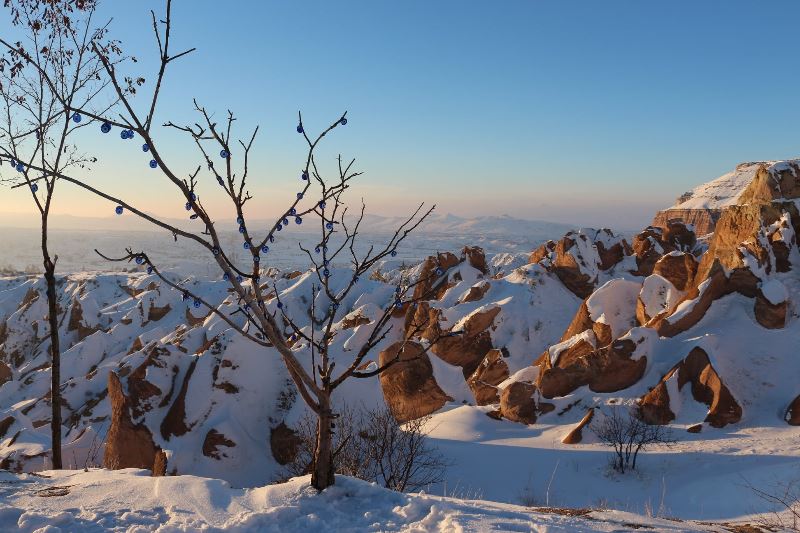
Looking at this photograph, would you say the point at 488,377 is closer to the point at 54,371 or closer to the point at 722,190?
the point at 54,371

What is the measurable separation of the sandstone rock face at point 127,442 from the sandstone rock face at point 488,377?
1812 cm

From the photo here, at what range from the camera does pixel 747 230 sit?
2733 centimetres

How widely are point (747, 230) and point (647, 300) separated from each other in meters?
6.37

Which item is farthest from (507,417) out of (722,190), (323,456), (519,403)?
(722,190)

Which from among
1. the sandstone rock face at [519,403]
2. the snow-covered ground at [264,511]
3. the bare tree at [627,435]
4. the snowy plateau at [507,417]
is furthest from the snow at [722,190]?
the snow-covered ground at [264,511]

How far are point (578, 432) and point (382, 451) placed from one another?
10.4 m

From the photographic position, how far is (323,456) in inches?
Answer: 209

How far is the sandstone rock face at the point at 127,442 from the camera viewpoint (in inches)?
771

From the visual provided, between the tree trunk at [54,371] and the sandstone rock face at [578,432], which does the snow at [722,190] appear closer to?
the sandstone rock face at [578,432]

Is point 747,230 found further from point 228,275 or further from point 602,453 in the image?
point 228,275

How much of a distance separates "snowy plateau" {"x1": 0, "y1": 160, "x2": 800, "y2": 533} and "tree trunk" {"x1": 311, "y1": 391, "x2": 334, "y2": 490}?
128 millimetres

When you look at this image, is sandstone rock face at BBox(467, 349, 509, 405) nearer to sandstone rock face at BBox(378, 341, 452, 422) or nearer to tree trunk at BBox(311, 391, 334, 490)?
sandstone rock face at BBox(378, 341, 452, 422)

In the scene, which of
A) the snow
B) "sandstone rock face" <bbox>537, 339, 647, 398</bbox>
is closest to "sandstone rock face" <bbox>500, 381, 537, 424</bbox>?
"sandstone rock face" <bbox>537, 339, 647, 398</bbox>

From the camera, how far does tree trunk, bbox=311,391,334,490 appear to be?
5266mm
